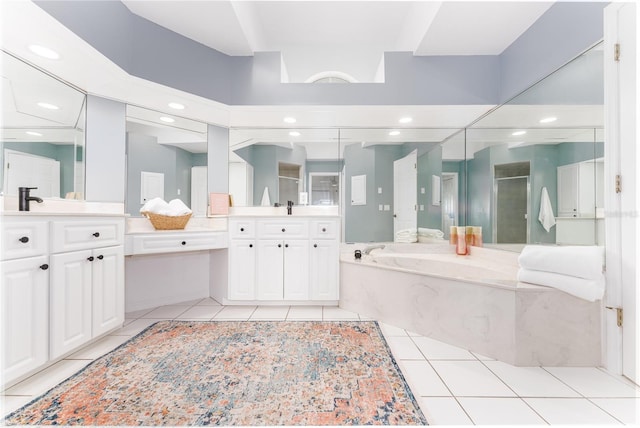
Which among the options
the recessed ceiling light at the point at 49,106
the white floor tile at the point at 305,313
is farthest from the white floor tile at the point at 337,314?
the recessed ceiling light at the point at 49,106

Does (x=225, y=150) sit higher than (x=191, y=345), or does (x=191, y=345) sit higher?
(x=225, y=150)

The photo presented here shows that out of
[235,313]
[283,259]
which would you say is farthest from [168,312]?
[283,259]

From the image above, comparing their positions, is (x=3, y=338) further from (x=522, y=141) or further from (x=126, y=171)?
(x=522, y=141)

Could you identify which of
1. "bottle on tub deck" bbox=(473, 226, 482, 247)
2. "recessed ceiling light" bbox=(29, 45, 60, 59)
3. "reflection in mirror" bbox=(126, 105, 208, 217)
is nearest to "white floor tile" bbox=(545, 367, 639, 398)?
"bottle on tub deck" bbox=(473, 226, 482, 247)

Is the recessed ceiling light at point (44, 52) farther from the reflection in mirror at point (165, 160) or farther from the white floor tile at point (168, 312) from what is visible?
the white floor tile at point (168, 312)

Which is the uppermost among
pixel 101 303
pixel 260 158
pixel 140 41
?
pixel 140 41

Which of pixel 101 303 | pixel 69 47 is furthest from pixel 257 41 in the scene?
pixel 101 303

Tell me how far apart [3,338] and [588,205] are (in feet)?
12.3

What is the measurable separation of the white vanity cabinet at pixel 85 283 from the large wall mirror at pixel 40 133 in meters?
0.56

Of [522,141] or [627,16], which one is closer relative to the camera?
[627,16]

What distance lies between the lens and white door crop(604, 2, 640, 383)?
4.97 feet

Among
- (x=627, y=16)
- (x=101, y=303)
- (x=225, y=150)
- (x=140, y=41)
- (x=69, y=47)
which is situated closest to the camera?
(x=627, y=16)

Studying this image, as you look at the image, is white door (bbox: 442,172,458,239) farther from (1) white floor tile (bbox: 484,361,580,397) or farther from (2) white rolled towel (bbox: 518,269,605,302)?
(1) white floor tile (bbox: 484,361,580,397)

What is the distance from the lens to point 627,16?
1539 mm
